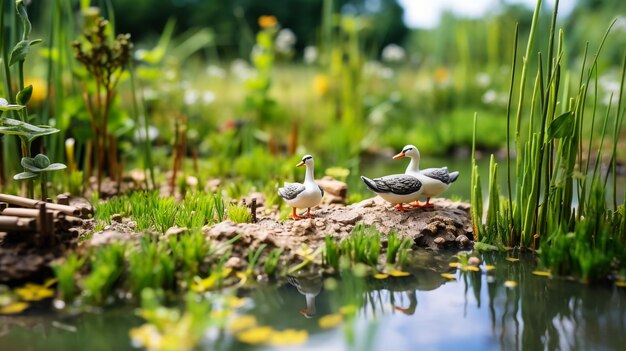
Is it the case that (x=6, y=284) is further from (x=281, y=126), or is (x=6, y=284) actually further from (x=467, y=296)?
(x=281, y=126)

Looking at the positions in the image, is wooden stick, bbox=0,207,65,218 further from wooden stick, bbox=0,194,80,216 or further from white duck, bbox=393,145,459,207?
white duck, bbox=393,145,459,207

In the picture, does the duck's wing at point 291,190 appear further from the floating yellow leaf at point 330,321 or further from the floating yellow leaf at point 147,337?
the floating yellow leaf at point 147,337

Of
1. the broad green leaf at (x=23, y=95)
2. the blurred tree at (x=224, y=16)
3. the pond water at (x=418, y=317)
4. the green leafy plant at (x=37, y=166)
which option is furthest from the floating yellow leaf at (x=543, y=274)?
the blurred tree at (x=224, y=16)

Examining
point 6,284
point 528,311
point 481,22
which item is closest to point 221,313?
point 6,284

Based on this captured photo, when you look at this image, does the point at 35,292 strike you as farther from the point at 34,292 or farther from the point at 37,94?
the point at 37,94

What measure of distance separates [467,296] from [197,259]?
0.87 meters

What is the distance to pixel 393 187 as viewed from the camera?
241 centimetres

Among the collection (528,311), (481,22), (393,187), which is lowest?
(528,311)

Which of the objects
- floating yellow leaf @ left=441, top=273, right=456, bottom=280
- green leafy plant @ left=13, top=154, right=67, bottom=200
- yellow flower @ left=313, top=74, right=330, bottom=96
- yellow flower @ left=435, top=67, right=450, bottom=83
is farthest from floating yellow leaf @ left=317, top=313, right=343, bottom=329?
yellow flower @ left=435, top=67, right=450, bottom=83

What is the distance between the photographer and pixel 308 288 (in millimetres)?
2023

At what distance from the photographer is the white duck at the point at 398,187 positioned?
2414 millimetres

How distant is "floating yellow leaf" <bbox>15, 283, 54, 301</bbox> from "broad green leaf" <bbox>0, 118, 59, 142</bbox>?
0.59m

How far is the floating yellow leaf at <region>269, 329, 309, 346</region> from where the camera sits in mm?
1595

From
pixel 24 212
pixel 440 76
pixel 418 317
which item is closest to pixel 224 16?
pixel 440 76
